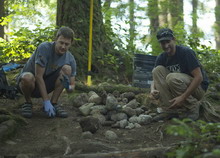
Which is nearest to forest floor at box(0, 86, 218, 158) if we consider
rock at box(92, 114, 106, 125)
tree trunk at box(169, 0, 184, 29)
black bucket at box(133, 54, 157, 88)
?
rock at box(92, 114, 106, 125)

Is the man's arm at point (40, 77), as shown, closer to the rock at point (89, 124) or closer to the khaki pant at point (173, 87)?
the rock at point (89, 124)

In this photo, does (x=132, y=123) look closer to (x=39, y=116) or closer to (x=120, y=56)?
(x=39, y=116)

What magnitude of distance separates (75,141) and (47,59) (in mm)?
1351

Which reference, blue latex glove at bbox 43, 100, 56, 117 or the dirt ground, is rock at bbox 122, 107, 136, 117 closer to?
the dirt ground

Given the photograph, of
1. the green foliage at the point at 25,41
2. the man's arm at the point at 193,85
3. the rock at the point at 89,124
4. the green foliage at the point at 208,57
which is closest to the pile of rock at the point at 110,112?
the rock at the point at 89,124

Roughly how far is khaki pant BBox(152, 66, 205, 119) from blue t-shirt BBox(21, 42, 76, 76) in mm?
1238

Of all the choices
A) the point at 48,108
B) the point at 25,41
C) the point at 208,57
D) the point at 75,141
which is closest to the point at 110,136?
the point at 75,141

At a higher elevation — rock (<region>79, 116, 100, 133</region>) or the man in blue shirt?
the man in blue shirt

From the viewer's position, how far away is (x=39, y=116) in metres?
3.95

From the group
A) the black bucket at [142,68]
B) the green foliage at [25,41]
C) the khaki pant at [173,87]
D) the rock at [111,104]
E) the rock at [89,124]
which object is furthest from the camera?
the green foliage at [25,41]

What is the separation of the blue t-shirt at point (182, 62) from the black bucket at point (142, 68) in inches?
75.2

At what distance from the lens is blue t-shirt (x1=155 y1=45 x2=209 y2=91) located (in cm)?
351

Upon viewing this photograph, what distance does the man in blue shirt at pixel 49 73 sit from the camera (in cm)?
376

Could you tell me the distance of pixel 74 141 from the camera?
2.94 meters
